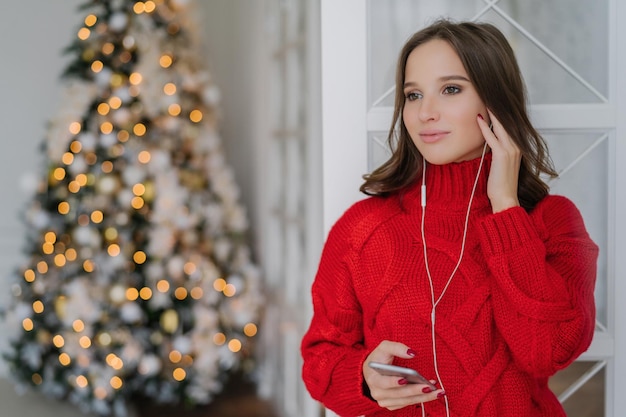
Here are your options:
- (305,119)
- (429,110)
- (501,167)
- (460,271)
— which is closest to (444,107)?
(429,110)

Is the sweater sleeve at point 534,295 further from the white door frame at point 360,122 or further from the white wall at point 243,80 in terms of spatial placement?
the white wall at point 243,80

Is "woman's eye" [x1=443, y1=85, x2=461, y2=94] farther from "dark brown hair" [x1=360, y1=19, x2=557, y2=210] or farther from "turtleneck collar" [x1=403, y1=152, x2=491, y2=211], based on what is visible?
"turtleneck collar" [x1=403, y1=152, x2=491, y2=211]

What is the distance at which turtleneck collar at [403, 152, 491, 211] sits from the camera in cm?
138

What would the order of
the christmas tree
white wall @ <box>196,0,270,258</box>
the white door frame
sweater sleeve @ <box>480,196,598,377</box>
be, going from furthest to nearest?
white wall @ <box>196,0,270,258</box> < the christmas tree < the white door frame < sweater sleeve @ <box>480,196,598,377</box>

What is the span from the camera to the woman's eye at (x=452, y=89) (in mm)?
1336

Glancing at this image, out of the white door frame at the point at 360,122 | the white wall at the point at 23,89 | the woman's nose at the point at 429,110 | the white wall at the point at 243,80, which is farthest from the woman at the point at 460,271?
the white wall at the point at 23,89

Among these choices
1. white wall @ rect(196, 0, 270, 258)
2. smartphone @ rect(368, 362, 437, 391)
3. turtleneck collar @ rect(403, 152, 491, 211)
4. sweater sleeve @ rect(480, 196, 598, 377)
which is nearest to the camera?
smartphone @ rect(368, 362, 437, 391)

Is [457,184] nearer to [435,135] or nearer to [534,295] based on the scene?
[435,135]

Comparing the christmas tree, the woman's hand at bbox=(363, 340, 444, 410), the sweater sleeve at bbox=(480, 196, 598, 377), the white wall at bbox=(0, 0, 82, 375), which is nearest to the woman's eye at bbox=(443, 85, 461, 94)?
the sweater sleeve at bbox=(480, 196, 598, 377)

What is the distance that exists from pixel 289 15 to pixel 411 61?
2.00 metres

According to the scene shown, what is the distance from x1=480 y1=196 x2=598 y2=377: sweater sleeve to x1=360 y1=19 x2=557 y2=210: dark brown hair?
0.51 ft

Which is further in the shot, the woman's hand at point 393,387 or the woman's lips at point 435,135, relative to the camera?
the woman's lips at point 435,135

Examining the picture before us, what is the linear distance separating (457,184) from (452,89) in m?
0.19

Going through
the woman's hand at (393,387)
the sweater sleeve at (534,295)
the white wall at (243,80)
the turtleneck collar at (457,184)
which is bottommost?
the woman's hand at (393,387)
